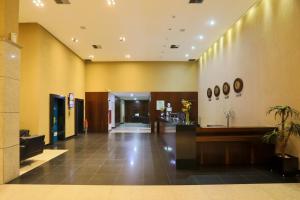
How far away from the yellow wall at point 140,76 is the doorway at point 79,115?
1254 millimetres

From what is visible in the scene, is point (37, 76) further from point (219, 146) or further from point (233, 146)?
point (233, 146)

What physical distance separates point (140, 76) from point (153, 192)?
11.7 metres

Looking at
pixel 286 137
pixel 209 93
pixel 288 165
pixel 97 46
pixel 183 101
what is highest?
pixel 97 46

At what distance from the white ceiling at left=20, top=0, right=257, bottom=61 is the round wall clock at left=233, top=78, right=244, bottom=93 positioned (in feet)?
7.21

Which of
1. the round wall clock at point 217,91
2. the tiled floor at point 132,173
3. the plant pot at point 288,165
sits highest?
the round wall clock at point 217,91

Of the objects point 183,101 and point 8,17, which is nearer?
point 8,17

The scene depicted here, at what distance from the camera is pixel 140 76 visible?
50.4 feet

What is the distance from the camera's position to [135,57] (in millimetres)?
14312

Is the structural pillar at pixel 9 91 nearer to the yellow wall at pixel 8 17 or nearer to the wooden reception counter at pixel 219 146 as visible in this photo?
the yellow wall at pixel 8 17

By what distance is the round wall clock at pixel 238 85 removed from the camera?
8.27 metres

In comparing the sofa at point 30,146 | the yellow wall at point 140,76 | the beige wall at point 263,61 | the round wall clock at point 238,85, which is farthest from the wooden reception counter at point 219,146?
the yellow wall at point 140,76

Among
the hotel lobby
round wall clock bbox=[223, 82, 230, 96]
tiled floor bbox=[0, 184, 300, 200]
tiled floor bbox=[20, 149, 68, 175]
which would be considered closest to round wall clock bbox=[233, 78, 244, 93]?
the hotel lobby

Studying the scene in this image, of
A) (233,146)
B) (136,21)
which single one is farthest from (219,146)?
(136,21)

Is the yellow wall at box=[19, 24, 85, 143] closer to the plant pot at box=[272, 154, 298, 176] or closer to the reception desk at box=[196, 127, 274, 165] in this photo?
the reception desk at box=[196, 127, 274, 165]
